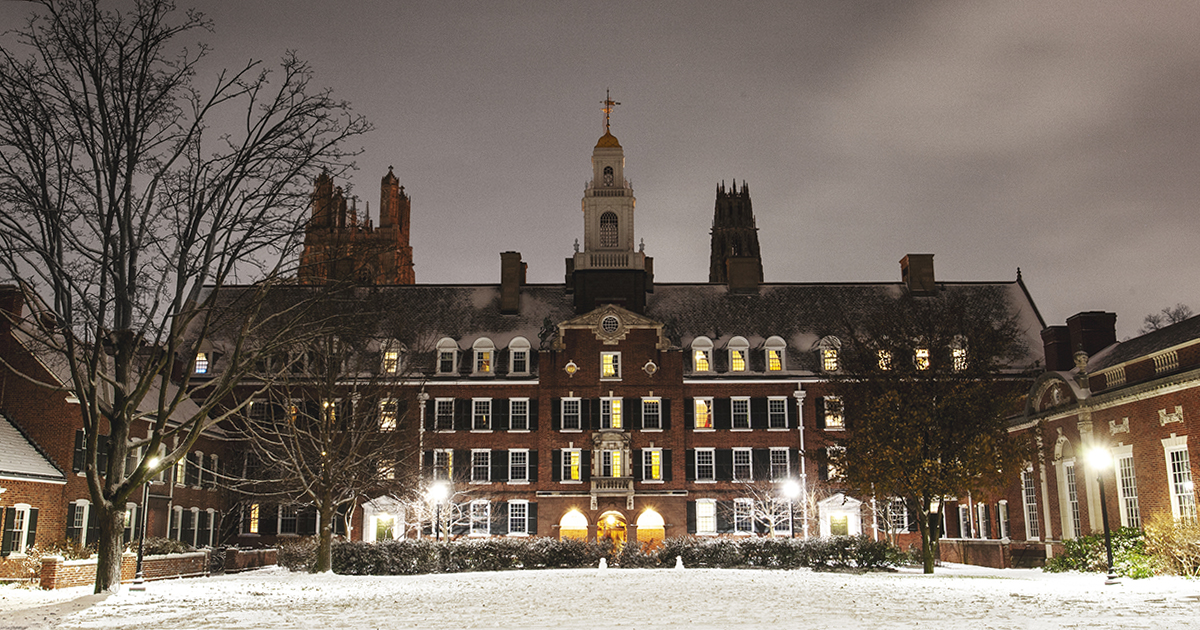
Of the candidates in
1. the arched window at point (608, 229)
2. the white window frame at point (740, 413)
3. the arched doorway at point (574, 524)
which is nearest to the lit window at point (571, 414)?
the arched doorway at point (574, 524)

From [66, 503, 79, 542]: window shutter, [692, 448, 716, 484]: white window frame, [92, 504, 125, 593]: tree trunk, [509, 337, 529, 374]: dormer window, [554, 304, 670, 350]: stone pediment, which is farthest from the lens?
[509, 337, 529, 374]: dormer window

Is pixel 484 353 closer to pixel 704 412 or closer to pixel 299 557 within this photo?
pixel 704 412

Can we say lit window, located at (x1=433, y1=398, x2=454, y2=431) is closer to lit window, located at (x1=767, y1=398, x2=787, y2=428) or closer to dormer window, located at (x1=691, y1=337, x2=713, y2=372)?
dormer window, located at (x1=691, y1=337, x2=713, y2=372)

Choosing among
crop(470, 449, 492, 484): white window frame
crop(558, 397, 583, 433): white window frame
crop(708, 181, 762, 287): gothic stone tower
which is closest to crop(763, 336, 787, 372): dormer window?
crop(558, 397, 583, 433): white window frame

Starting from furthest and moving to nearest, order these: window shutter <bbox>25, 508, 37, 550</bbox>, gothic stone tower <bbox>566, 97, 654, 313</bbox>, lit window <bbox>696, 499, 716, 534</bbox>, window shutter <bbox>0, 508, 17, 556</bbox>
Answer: gothic stone tower <bbox>566, 97, 654, 313</bbox>
lit window <bbox>696, 499, 716, 534</bbox>
window shutter <bbox>25, 508, 37, 550</bbox>
window shutter <bbox>0, 508, 17, 556</bbox>

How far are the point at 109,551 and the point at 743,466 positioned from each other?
34669 mm

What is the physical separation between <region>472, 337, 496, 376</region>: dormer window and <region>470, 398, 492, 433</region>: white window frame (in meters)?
1.99

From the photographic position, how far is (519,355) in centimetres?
5166

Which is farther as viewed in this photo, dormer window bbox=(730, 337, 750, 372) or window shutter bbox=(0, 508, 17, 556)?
dormer window bbox=(730, 337, 750, 372)

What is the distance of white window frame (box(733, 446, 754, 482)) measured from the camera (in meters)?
48.4

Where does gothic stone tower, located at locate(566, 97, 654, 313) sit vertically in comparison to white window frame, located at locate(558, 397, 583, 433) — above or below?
above

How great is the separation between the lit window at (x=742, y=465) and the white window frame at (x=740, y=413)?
1.19 m

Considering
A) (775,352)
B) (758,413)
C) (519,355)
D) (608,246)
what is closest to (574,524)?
(519,355)

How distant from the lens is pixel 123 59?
1808 cm
